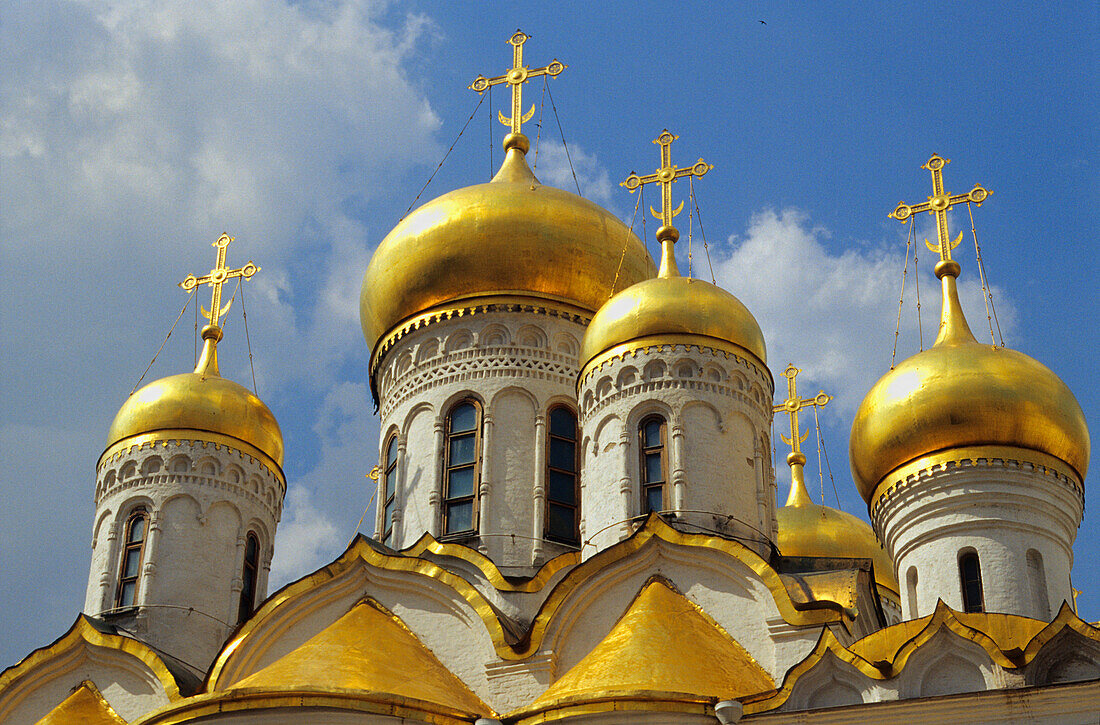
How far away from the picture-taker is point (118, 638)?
13703 mm

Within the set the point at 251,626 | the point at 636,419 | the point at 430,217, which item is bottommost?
the point at 251,626

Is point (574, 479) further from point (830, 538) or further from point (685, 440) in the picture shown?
point (830, 538)

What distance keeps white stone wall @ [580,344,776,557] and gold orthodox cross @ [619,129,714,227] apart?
6.57 feet

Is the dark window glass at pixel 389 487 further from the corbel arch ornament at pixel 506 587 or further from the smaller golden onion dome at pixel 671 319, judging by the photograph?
the smaller golden onion dome at pixel 671 319

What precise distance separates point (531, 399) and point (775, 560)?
2723 millimetres

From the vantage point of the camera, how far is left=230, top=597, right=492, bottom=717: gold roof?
11398 mm

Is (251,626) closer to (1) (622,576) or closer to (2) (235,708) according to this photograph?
(2) (235,708)

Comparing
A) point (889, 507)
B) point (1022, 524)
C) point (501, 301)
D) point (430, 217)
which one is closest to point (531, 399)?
point (501, 301)

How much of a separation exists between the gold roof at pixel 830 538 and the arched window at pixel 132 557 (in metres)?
6.54

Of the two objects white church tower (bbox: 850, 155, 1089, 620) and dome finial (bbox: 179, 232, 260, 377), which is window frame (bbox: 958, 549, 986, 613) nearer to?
white church tower (bbox: 850, 155, 1089, 620)

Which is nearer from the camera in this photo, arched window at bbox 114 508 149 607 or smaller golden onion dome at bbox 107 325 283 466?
arched window at bbox 114 508 149 607

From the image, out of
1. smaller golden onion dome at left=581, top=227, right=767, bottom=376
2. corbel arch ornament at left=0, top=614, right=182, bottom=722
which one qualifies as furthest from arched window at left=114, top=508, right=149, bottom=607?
smaller golden onion dome at left=581, top=227, right=767, bottom=376

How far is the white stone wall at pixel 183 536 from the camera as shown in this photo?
14820 mm

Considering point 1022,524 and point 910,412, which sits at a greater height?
point 910,412
